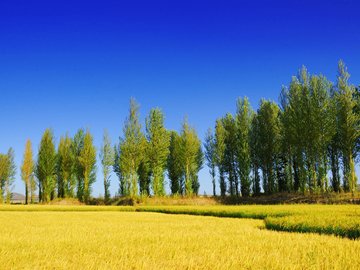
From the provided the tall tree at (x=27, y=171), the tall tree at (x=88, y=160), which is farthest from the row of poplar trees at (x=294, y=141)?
the tall tree at (x=27, y=171)

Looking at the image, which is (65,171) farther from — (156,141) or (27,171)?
(156,141)

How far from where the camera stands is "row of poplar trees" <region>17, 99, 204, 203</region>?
2114 inches

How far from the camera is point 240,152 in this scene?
52344 mm

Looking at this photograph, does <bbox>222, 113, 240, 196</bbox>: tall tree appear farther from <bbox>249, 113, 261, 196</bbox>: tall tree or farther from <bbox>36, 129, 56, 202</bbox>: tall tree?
<bbox>36, 129, 56, 202</bbox>: tall tree

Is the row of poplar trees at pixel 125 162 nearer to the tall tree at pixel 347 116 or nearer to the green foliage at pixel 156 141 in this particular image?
the green foliage at pixel 156 141

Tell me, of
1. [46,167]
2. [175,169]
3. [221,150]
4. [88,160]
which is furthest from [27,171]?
[221,150]

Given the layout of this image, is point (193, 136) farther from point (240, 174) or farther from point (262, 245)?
point (262, 245)

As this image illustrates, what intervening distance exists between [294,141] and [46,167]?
1582 inches

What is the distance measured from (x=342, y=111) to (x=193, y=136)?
21997mm

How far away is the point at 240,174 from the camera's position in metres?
52.5

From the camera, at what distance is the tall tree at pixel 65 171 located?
63.6 meters

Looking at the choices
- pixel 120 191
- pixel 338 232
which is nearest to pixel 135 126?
pixel 120 191

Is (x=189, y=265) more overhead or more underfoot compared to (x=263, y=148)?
more underfoot

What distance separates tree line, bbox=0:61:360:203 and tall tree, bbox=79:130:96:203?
155 millimetres
